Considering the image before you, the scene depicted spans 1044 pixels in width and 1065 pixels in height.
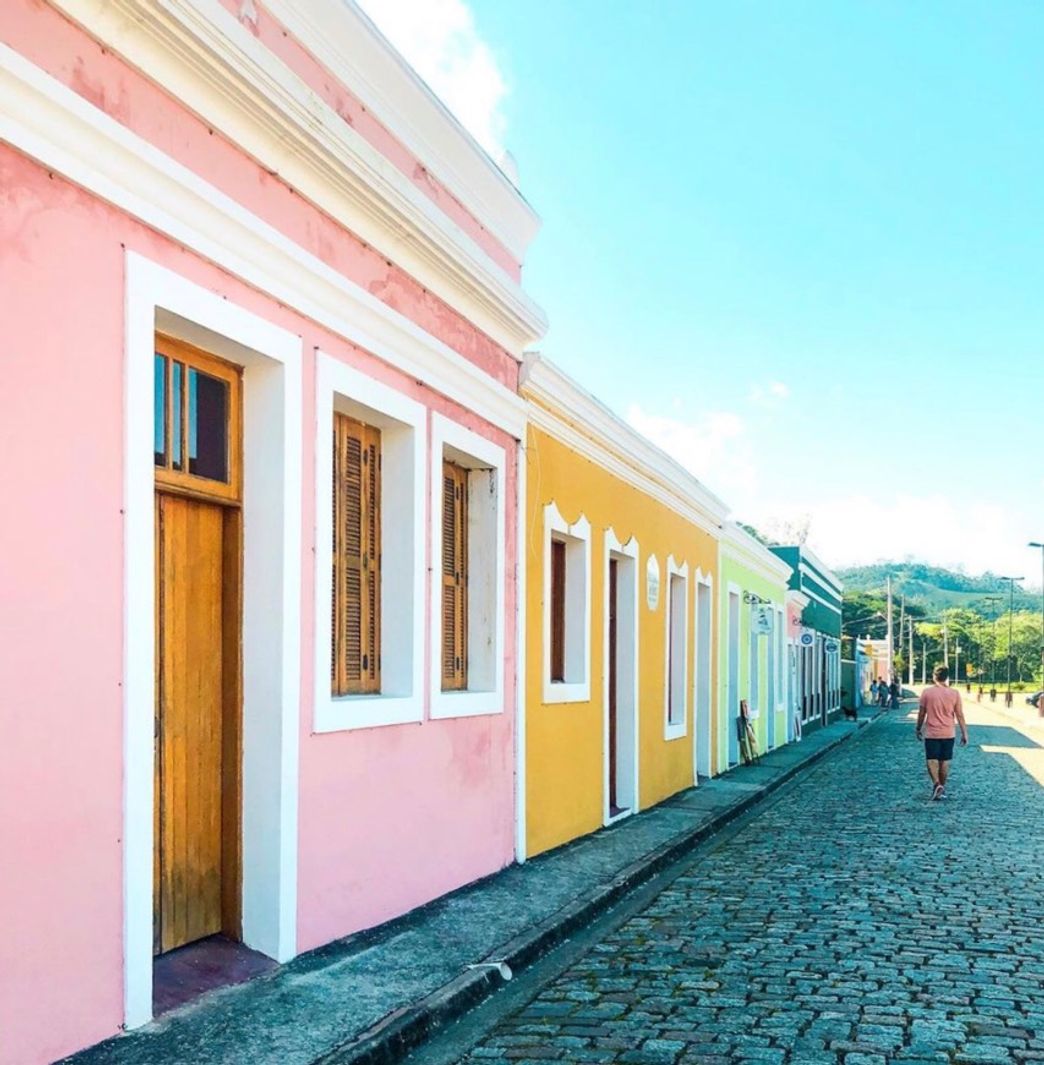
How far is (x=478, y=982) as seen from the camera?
574cm

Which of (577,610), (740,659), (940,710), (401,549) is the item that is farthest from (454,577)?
(740,659)

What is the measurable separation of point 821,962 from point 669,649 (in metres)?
8.54

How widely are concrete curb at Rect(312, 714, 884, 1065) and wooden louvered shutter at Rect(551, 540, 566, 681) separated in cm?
176

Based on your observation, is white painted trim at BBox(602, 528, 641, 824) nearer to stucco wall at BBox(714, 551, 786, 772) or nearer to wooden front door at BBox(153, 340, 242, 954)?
stucco wall at BBox(714, 551, 786, 772)

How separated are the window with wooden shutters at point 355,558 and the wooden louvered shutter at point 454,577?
103 cm

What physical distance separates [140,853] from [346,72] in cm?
421

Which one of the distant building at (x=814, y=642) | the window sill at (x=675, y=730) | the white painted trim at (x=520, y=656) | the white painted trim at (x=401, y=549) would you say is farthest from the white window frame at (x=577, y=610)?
the distant building at (x=814, y=642)

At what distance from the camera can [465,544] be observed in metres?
8.64

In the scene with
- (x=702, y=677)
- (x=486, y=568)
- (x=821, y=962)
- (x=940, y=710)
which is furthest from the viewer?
→ (x=702, y=677)

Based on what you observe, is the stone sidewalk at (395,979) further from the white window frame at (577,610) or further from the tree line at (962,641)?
the tree line at (962,641)

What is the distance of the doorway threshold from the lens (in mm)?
5008

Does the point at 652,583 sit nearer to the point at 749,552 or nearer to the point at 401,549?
the point at 401,549

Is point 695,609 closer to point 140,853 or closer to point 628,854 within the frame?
point 628,854

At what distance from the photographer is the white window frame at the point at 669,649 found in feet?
46.8
